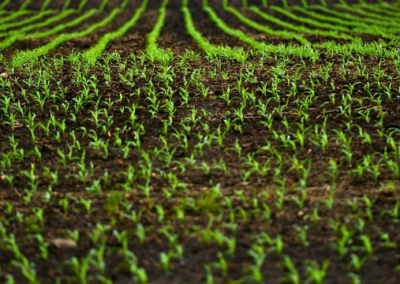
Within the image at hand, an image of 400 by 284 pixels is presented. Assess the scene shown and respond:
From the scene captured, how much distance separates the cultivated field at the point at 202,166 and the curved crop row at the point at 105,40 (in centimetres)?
17

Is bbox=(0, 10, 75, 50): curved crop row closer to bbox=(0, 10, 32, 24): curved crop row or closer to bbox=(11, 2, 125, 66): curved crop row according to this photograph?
bbox=(11, 2, 125, 66): curved crop row

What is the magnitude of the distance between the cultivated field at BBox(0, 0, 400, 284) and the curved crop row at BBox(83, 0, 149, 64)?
6.6 inches

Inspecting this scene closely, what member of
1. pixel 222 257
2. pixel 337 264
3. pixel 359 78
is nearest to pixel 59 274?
pixel 222 257

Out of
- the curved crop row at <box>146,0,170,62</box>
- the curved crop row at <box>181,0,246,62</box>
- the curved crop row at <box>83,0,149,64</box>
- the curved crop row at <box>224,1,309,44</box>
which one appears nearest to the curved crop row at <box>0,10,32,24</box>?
the curved crop row at <box>83,0,149,64</box>

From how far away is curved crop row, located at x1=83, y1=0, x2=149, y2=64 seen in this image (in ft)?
29.5

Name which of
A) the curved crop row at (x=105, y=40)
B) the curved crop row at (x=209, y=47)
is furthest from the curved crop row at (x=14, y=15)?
the curved crop row at (x=209, y=47)

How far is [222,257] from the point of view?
150 inches

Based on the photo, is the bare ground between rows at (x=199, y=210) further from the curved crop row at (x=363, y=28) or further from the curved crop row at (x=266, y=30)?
the curved crop row at (x=363, y=28)

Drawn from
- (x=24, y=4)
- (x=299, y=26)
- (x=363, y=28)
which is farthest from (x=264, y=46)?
(x=24, y=4)

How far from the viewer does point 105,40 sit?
11.4 meters

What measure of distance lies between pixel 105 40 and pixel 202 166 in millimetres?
7269

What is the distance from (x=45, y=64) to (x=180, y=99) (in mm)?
3489

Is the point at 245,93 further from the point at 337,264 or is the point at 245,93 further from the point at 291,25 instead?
the point at 291,25

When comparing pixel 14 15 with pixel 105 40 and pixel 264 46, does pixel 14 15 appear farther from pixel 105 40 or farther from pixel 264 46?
pixel 264 46
